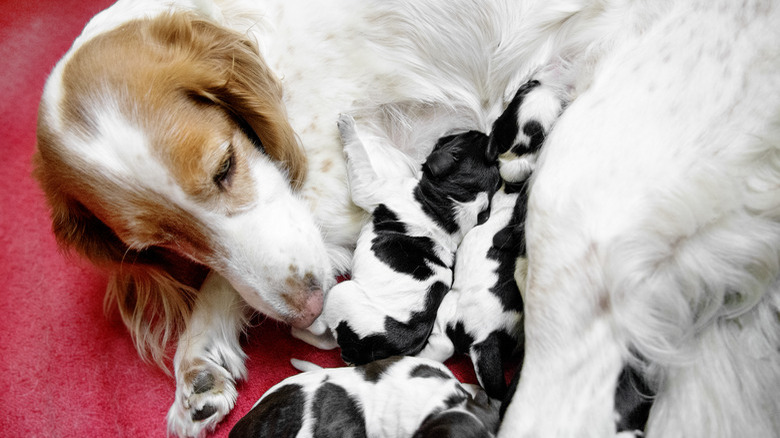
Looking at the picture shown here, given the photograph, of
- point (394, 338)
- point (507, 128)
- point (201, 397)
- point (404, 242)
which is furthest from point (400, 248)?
point (201, 397)

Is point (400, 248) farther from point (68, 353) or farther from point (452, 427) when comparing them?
point (68, 353)

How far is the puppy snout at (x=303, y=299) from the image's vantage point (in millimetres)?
1516

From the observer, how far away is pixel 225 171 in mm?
1469

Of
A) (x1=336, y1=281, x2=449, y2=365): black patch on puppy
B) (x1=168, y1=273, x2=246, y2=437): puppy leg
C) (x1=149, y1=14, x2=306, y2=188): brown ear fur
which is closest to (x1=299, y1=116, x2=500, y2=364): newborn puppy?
(x1=336, y1=281, x2=449, y2=365): black patch on puppy

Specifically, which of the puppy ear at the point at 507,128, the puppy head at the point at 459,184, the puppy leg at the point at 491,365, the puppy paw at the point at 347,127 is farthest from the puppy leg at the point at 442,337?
the puppy paw at the point at 347,127

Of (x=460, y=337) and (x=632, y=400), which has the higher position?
(x=632, y=400)

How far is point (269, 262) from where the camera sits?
148cm

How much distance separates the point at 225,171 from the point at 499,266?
754 millimetres

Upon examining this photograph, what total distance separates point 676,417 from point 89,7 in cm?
289

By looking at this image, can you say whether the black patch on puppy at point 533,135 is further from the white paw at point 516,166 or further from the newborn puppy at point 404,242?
the newborn puppy at point 404,242

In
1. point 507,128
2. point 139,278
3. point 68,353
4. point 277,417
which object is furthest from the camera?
point 68,353

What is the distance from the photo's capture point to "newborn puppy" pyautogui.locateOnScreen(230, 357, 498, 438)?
55.9 inches

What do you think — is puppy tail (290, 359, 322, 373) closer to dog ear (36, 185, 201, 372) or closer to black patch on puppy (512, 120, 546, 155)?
dog ear (36, 185, 201, 372)

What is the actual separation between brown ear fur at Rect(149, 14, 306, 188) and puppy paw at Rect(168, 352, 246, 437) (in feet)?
2.10
